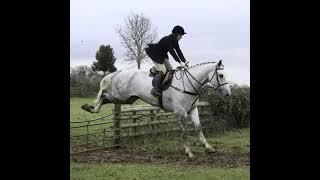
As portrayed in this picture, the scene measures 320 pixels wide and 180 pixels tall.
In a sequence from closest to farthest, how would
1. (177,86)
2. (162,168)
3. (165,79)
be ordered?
(162,168) < (165,79) < (177,86)

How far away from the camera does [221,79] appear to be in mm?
11500

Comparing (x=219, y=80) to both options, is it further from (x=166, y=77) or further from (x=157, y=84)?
(x=157, y=84)

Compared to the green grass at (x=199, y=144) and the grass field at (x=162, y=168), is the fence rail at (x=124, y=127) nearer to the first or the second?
the green grass at (x=199, y=144)

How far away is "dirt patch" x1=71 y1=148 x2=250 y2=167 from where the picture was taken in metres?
10.6

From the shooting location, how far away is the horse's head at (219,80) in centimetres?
1145

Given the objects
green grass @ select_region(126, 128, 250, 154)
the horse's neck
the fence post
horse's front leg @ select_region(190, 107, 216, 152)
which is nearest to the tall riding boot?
the horse's neck

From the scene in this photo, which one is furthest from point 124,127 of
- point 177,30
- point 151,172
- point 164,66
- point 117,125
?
point 151,172

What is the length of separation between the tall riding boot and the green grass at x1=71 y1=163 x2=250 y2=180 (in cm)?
212

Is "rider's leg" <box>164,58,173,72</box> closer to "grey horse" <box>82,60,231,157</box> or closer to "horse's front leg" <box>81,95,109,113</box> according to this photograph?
"grey horse" <box>82,60,231,157</box>

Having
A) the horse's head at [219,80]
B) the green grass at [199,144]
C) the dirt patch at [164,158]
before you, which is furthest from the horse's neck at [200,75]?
the green grass at [199,144]

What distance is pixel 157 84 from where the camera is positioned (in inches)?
455

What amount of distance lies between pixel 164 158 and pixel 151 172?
2.38 meters

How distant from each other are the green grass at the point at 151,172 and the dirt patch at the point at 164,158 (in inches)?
28.7
